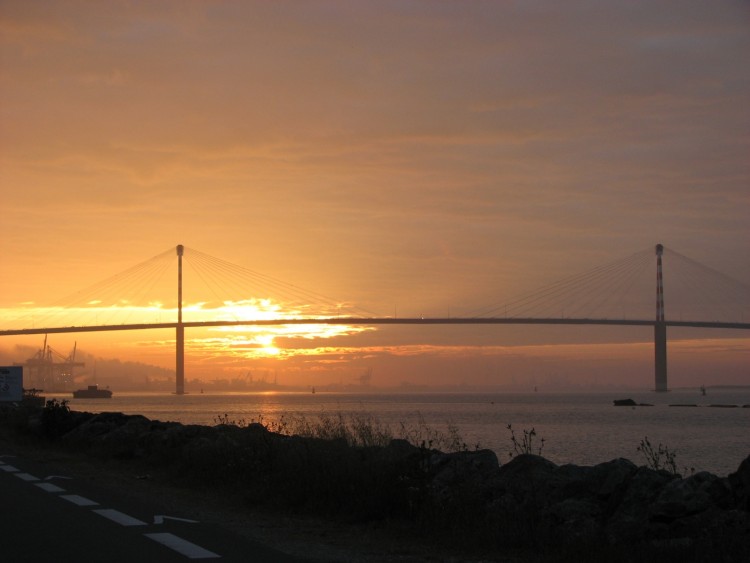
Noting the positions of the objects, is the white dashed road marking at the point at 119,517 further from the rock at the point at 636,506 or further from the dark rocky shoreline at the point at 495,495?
the rock at the point at 636,506

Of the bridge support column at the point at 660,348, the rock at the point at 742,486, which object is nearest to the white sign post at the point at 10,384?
the rock at the point at 742,486

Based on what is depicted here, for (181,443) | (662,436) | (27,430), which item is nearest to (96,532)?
(181,443)

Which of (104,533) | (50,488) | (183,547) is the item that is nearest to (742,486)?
(183,547)

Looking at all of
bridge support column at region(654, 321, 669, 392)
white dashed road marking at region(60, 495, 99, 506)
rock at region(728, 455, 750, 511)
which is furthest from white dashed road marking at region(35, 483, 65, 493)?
bridge support column at region(654, 321, 669, 392)

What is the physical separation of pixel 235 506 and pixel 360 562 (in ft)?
14.1

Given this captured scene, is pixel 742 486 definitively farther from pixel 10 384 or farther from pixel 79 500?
pixel 10 384

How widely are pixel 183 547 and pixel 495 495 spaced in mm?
4365

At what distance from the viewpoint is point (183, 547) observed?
8125 mm

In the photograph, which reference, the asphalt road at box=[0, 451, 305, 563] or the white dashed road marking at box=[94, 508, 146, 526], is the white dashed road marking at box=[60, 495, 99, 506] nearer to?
the asphalt road at box=[0, 451, 305, 563]

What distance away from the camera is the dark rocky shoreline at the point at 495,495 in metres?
8.69

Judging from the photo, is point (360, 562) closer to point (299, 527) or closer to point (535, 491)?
point (299, 527)

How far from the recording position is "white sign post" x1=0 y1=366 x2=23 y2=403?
36375 millimetres

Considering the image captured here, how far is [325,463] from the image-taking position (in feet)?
39.3

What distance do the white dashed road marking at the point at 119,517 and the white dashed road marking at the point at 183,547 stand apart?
0.84 metres
